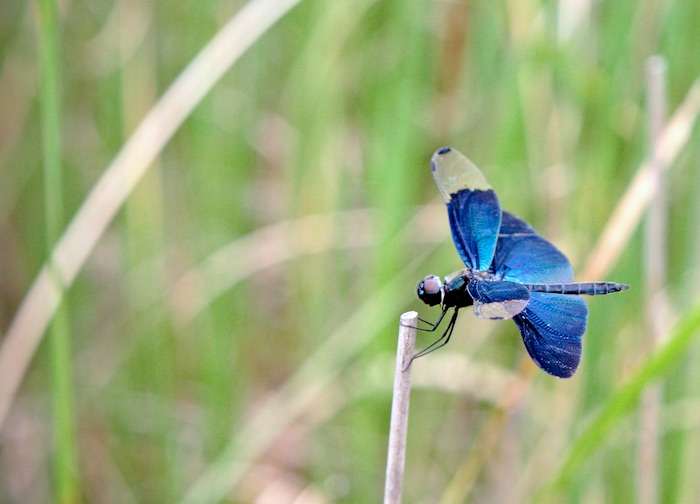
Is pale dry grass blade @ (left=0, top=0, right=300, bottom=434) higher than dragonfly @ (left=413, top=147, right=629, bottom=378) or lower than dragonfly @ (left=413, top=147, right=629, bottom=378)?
higher

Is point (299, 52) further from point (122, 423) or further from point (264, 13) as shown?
point (122, 423)

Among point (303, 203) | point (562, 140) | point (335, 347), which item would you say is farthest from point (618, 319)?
point (303, 203)

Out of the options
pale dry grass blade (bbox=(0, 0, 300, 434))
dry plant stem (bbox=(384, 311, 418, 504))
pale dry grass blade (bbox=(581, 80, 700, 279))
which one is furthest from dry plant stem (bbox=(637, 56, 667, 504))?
pale dry grass blade (bbox=(0, 0, 300, 434))

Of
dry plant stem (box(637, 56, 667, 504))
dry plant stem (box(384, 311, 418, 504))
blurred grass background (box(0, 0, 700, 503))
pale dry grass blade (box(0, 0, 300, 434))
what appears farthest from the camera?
pale dry grass blade (box(0, 0, 300, 434))

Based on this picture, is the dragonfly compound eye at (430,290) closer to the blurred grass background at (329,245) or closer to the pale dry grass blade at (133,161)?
the blurred grass background at (329,245)

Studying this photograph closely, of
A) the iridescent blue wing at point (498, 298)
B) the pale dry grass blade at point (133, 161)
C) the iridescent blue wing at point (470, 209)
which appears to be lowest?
the iridescent blue wing at point (498, 298)

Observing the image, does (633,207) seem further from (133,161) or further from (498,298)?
(133,161)

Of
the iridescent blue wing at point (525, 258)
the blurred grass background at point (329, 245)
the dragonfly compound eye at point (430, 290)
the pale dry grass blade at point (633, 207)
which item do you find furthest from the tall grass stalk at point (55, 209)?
the pale dry grass blade at point (633, 207)

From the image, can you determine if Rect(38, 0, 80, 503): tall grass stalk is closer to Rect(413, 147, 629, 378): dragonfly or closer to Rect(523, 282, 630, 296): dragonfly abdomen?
Rect(413, 147, 629, 378): dragonfly
